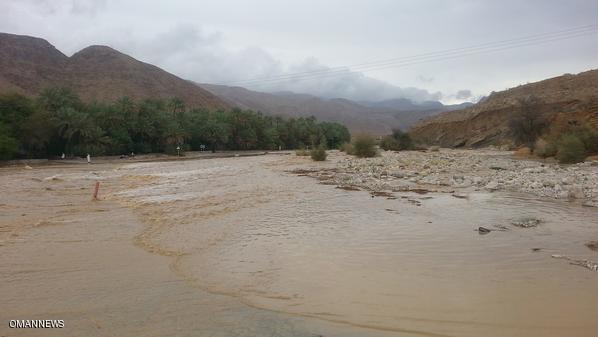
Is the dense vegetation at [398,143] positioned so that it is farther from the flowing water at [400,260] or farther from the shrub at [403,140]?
the flowing water at [400,260]

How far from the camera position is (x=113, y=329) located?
4.71 m

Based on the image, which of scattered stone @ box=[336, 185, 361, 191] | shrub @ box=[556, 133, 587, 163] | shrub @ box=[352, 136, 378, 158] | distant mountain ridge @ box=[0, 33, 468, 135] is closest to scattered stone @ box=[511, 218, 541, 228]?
scattered stone @ box=[336, 185, 361, 191]

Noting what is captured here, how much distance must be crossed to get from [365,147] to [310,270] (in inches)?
1423

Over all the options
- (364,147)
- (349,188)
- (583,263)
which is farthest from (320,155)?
(583,263)

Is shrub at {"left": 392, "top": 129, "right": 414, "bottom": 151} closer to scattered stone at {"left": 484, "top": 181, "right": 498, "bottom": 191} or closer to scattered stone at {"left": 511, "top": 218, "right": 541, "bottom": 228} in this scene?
scattered stone at {"left": 484, "top": 181, "right": 498, "bottom": 191}

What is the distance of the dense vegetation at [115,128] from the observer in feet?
168

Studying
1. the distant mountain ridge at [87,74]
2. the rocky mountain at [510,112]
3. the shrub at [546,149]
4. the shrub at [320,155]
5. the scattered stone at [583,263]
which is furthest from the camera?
the distant mountain ridge at [87,74]

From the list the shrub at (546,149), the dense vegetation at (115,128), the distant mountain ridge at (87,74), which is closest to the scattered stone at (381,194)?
the shrub at (546,149)

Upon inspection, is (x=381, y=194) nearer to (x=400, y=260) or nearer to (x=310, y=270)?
(x=400, y=260)

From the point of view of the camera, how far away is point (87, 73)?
129 m

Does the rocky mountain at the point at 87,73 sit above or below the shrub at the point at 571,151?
above

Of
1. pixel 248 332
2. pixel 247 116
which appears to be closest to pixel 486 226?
pixel 248 332

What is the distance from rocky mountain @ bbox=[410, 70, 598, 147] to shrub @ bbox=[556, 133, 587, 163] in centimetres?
1438

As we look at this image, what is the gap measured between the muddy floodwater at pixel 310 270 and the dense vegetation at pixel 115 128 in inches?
1256
